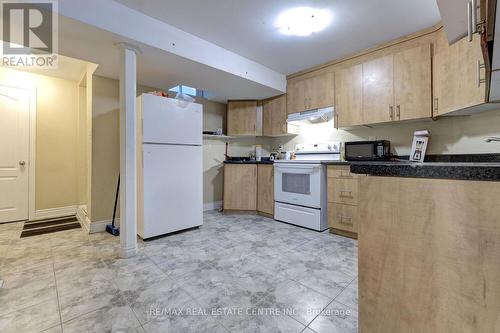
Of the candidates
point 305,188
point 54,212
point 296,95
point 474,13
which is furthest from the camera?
point 54,212

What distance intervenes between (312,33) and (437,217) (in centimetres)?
241

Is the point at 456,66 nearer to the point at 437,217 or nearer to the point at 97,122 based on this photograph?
the point at 437,217

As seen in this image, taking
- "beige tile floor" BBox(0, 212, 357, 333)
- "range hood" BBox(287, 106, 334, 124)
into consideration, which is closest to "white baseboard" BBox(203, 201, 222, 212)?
"beige tile floor" BBox(0, 212, 357, 333)

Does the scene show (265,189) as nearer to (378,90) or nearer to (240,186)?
(240,186)

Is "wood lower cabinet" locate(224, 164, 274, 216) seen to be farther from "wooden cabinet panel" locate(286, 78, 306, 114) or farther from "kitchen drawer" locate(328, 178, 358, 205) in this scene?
"kitchen drawer" locate(328, 178, 358, 205)

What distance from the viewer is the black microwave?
9.04 ft

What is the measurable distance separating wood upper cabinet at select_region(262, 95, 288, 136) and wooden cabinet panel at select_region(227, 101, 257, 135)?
0.63 feet

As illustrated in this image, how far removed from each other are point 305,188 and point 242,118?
1.84 metres

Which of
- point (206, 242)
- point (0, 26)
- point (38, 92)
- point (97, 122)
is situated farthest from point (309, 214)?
point (38, 92)

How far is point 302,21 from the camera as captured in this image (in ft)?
7.41

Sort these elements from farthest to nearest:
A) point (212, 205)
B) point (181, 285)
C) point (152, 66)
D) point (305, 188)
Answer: point (212, 205)
point (305, 188)
point (152, 66)
point (181, 285)

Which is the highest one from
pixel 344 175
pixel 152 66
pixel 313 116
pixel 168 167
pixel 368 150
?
pixel 152 66

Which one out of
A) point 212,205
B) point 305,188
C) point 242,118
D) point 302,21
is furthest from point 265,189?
point 302,21

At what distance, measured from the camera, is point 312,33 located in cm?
248
